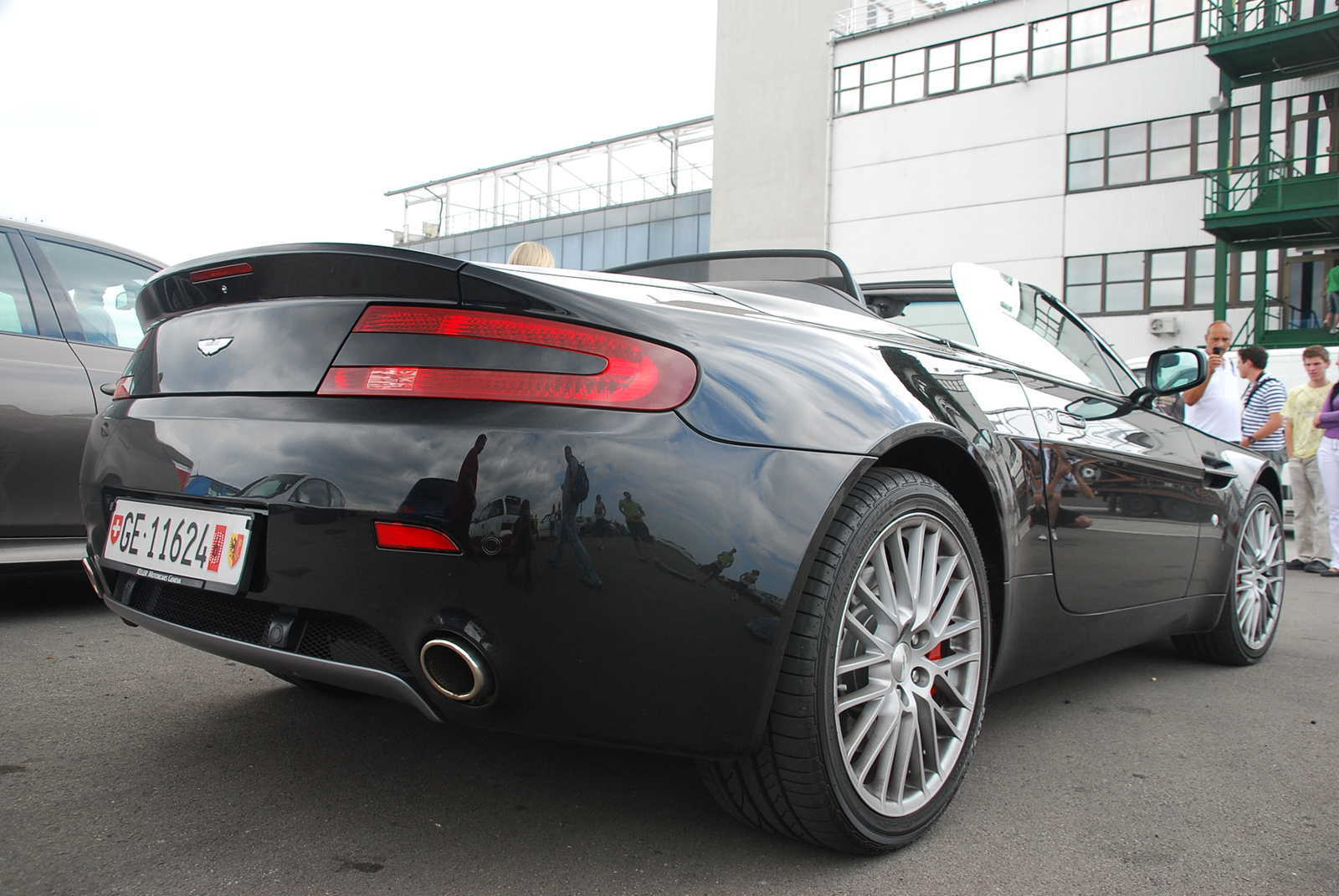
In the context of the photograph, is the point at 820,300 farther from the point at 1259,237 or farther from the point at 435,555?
the point at 1259,237

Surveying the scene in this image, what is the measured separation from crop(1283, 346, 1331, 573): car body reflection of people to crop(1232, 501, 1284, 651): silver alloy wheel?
3.97m

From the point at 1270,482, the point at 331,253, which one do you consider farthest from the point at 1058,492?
the point at 1270,482

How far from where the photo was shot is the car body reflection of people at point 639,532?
4.83ft

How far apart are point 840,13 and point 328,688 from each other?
29.1 m

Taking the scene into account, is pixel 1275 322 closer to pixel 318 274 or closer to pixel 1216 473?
pixel 1216 473

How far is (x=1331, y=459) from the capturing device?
22.4ft

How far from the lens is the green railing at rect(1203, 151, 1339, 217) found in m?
18.8

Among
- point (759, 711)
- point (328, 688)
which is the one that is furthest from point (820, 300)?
point (328, 688)

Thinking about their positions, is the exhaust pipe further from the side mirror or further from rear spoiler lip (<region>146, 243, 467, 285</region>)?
the side mirror

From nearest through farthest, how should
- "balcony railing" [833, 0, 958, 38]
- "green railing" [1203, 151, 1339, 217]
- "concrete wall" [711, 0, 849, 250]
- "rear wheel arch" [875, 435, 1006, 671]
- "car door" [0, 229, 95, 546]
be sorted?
"rear wheel arch" [875, 435, 1006, 671] < "car door" [0, 229, 95, 546] < "green railing" [1203, 151, 1339, 217] < "balcony railing" [833, 0, 958, 38] < "concrete wall" [711, 0, 849, 250]

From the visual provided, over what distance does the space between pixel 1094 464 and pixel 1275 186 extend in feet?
67.0

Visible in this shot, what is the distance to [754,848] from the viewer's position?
1.77 meters

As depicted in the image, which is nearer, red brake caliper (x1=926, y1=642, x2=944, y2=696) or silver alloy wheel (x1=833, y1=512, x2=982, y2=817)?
silver alloy wheel (x1=833, y1=512, x2=982, y2=817)

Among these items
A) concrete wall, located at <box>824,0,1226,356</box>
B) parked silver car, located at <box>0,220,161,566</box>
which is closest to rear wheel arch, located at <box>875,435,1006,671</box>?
parked silver car, located at <box>0,220,161,566</box>
